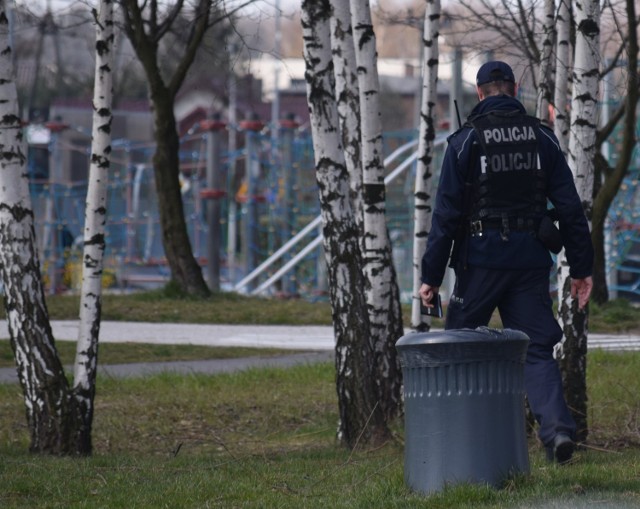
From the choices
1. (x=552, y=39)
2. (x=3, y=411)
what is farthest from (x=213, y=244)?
(x=552, y=39)

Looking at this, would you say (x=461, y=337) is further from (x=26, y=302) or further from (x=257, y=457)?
(x=26, y=302)

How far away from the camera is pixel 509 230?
5762 millimetres

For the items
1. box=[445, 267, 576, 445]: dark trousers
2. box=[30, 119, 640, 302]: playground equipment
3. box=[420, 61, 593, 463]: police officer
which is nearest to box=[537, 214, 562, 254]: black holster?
box=[420, 61, 593, 463]: police officer

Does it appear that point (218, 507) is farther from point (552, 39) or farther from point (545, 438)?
point (552, 39)

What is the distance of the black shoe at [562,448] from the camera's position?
18.9 ft

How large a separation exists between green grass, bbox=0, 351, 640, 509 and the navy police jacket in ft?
3.23

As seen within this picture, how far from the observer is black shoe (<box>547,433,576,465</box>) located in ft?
18.9

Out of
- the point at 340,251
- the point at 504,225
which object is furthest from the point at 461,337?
the point at 340,251

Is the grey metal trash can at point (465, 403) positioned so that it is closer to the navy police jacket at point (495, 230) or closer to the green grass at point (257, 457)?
the green grass at point (257, 457)

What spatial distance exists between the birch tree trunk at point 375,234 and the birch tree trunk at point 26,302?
198cm

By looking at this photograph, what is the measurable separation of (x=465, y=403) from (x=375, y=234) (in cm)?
272

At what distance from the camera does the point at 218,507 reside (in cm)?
534

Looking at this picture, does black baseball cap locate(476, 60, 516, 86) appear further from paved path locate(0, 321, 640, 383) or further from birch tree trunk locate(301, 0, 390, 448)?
paved path locate(0, 321, 640, 383)

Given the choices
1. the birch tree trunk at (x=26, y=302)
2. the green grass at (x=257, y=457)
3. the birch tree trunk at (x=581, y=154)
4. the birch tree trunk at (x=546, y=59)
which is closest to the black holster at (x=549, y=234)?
the green grass at (x=257, y=457)
